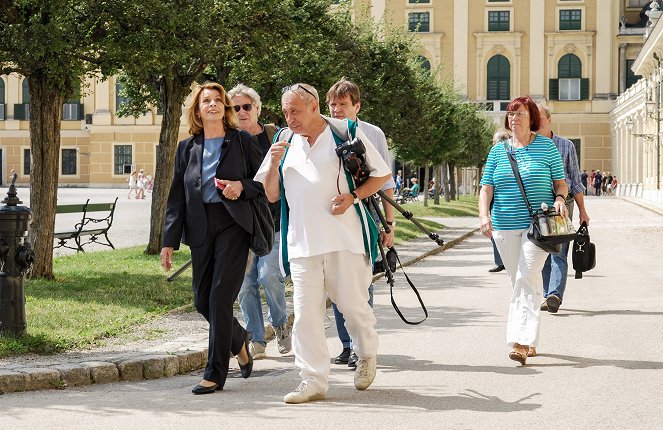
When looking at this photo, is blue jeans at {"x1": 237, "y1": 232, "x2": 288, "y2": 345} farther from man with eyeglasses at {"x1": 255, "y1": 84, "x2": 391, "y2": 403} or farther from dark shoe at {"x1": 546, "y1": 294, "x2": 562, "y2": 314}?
dark shoe at {"x1": 546, "y1": 294, "x2": 562, "y2": 314}

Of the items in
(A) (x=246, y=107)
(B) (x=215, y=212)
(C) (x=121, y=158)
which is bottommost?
(B) (x=215, y=212)

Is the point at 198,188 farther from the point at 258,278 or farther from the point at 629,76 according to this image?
the point at 629,76

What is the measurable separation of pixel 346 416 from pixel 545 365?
239 centimetres

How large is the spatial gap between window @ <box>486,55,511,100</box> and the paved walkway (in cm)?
6855

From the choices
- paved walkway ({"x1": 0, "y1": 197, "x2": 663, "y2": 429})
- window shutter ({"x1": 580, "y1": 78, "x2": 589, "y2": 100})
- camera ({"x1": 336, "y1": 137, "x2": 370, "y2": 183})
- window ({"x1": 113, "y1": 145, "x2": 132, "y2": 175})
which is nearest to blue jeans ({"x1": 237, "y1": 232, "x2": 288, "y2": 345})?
paved walkway ({"x1": 0, "y1": 197, "x2": 663, "y2": 429})

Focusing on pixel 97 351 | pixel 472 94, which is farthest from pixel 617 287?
pixel 472 94

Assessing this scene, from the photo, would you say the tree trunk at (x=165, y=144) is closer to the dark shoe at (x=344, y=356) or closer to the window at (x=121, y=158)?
the dark shoe at (x=344, y=356)


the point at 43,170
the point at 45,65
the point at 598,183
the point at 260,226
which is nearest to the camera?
the point at 260,226

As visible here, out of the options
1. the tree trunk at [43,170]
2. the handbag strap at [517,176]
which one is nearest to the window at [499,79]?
the tree trunk at [43,170]

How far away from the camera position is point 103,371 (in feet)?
27.2

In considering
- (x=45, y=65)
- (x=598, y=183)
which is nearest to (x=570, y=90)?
(x=598, y=183)

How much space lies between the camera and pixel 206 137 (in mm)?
7934

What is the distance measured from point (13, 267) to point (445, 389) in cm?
362

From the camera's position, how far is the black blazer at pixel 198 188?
25.3 ft
